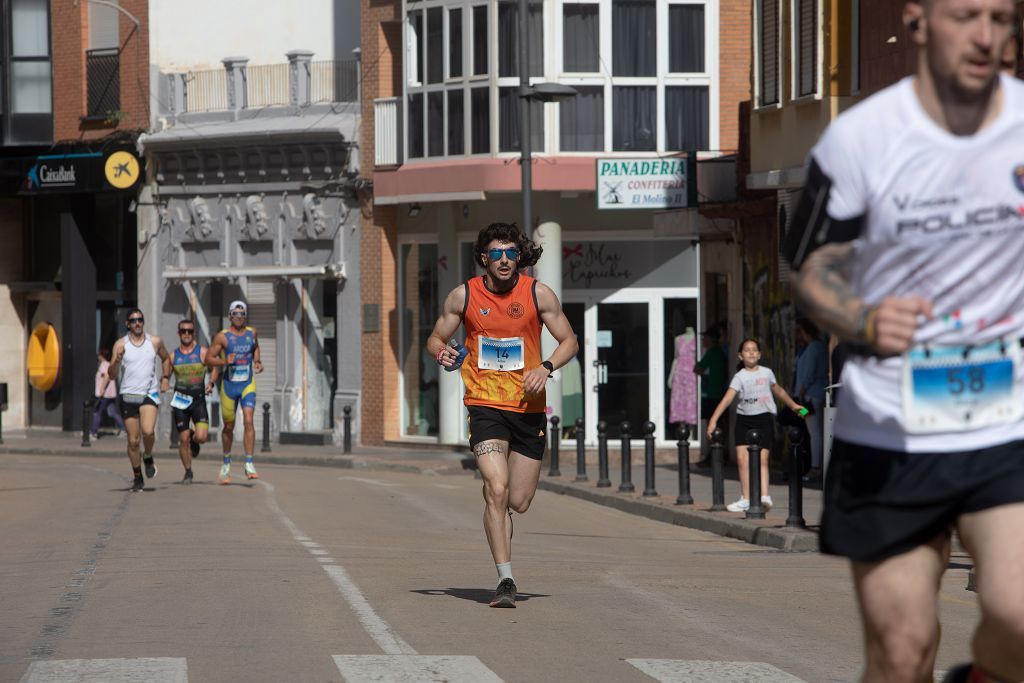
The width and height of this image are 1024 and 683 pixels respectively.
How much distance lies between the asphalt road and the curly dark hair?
6.30 ft

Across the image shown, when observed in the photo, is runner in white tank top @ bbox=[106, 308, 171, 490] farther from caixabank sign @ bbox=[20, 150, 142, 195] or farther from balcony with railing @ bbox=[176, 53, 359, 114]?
caixabank sign @ bbox=[20, 150, 142, 195]

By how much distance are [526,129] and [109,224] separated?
1794 cm

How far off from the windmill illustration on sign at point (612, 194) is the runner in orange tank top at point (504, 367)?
17.0 m

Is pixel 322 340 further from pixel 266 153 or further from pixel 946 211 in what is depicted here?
pixel 946 211

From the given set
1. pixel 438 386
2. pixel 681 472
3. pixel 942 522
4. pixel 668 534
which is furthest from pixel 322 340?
pixel 942 522

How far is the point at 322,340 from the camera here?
122 ft

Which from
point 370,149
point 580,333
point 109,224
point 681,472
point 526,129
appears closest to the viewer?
point 681,472

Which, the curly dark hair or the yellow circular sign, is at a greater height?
the yellow circular sign

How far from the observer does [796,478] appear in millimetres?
15773

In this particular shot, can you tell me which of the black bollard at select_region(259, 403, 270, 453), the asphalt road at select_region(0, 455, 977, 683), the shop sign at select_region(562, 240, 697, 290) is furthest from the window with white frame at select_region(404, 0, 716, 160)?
the asphalt road at select_region(0, 455, 977, 683)

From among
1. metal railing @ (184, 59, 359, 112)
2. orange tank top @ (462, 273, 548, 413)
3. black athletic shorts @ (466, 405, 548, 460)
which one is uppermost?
metal railing @ (184, 59, 359, 112)

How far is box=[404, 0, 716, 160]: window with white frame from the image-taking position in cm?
3184

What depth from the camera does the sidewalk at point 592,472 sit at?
54.4ft

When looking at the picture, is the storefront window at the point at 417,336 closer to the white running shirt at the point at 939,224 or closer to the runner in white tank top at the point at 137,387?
the runner in white tank top at the point at 137,387
